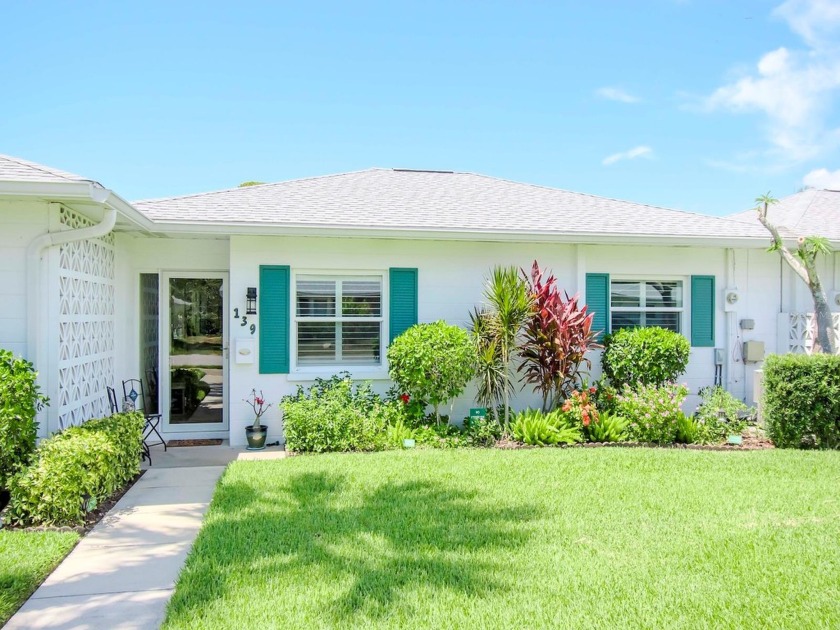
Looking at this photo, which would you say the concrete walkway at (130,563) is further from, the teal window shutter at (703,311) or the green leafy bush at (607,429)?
the teal window shutter at (703,311)

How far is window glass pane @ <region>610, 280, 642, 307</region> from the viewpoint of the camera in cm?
921

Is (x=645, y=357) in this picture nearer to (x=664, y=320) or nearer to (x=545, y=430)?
(x=664, y=320)

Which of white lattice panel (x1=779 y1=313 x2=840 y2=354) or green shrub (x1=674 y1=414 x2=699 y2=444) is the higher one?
white lattice panel (x1=779 y1=313 x2=840 y2=354)

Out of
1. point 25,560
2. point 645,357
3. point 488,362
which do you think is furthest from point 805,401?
point 25,560

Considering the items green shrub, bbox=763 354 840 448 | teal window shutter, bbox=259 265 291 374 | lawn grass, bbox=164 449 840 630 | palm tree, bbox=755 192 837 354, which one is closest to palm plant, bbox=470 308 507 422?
lawn grass, bbox=164 449 840 630

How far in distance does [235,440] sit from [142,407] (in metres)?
1.71

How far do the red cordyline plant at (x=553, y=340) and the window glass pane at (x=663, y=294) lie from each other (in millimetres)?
1734

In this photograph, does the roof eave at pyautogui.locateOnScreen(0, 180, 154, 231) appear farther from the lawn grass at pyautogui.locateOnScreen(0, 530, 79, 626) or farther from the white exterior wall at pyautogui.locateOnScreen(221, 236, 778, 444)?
the lawn grass at pyautogui.locateOnScreen(0, 530, 79, 626)

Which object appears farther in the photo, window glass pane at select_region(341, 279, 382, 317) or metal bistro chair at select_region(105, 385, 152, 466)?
window glass pane at select_region(341, 279, 382, 317)

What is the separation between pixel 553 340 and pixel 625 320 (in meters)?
2.02

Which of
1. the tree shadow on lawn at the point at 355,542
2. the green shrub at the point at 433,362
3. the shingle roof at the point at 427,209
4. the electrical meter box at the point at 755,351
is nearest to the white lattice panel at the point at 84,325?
the shingle roof at the point at 427,209

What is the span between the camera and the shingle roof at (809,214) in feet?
32.7

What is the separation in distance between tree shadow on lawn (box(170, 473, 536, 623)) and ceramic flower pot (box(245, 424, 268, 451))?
6.93 feet

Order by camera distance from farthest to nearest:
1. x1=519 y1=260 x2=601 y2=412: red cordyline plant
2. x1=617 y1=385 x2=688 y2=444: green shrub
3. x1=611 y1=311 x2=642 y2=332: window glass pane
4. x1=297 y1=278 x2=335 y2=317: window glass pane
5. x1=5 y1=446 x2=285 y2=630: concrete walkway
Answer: x1=611 y1=311 x2=642 y2=332: window glass pane < x1=297 y1=278 x2=335 y2=317: window glass pane < x1=519 y1=260 x2=601 y2=412: red cordyline plant < x1=617 y1=385 x2=688 y2=444: green shrub < x1=5 y1=446 x2=285 y2=630: concrete walkway
